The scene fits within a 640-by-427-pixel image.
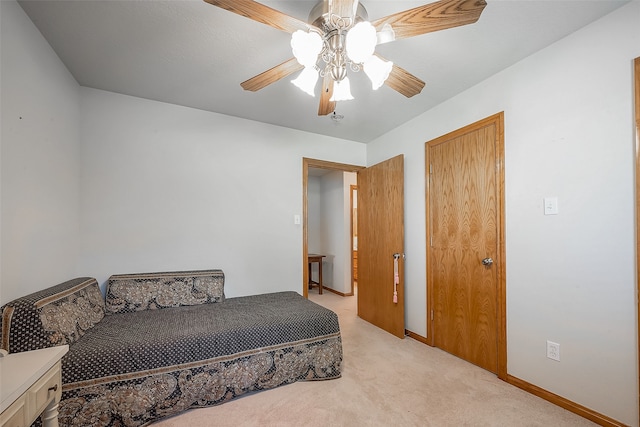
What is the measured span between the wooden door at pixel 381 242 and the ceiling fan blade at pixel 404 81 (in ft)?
4.74

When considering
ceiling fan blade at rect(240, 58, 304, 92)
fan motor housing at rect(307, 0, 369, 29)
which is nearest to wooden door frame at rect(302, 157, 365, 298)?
A: ceiling fan blade at rect(240, 58, 304, 92)

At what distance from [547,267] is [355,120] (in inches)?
86.4

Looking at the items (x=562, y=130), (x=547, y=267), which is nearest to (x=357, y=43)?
(x=562, y=130)

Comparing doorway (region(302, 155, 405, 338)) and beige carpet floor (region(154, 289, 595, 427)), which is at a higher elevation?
doorway (region(302, 155, 405, 338))

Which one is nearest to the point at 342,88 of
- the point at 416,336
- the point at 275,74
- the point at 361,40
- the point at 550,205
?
the point at 361,40

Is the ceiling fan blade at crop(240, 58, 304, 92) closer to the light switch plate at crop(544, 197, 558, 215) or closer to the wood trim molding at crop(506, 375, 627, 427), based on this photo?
the light switch plate at crop(544, 197, 558, 215)

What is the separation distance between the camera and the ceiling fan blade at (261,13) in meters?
1.07

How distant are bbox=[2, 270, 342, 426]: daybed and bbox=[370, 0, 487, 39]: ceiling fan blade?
6.55ft

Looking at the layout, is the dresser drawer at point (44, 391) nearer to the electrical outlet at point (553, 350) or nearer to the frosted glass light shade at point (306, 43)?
the frosted glass light shade at point (306, 43)

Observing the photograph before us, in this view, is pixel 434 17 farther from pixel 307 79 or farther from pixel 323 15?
pixel 307 79

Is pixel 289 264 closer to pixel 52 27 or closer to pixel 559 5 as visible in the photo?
pixel 52 27

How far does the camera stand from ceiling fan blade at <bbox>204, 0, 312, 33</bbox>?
107cm

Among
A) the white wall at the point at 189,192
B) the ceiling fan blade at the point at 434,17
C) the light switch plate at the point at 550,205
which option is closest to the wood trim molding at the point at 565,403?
the light switch plate at the point at 550,205

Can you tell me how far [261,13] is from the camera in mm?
1145
